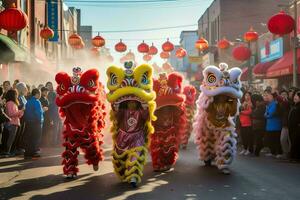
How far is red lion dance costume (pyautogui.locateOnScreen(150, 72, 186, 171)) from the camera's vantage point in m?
9.77

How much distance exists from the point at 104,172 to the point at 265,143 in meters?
Result: 5.26

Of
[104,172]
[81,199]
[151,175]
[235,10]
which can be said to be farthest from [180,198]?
[235,10]

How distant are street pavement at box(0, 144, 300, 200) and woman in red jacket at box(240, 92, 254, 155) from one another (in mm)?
1718

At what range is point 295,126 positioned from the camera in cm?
1177

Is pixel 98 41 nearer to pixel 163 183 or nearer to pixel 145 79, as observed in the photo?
→ pixel 145 79

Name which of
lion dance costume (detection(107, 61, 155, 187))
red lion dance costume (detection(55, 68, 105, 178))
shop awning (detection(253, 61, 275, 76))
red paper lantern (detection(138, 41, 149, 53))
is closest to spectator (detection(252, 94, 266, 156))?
lion dance costume (detection(107, 61, 155, 187))

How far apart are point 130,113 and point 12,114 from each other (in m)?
5.02

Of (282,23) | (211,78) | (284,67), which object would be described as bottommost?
(211,78)

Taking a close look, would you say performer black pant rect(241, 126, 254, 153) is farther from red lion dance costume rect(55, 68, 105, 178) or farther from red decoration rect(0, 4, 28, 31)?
red decoration rect(0, 4, 28, 31)

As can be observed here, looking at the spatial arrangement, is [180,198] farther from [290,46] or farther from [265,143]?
[290,46]

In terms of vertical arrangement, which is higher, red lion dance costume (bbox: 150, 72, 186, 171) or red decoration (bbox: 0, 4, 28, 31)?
red decoration (bbox: 0, 4, 28, 31)

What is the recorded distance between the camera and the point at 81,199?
7.26 meters

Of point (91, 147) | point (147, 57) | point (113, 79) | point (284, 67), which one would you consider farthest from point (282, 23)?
point (147, 57)

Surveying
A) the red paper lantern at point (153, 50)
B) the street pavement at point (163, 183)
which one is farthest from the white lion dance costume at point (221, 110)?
the red paper lantern at point (153, 50)
